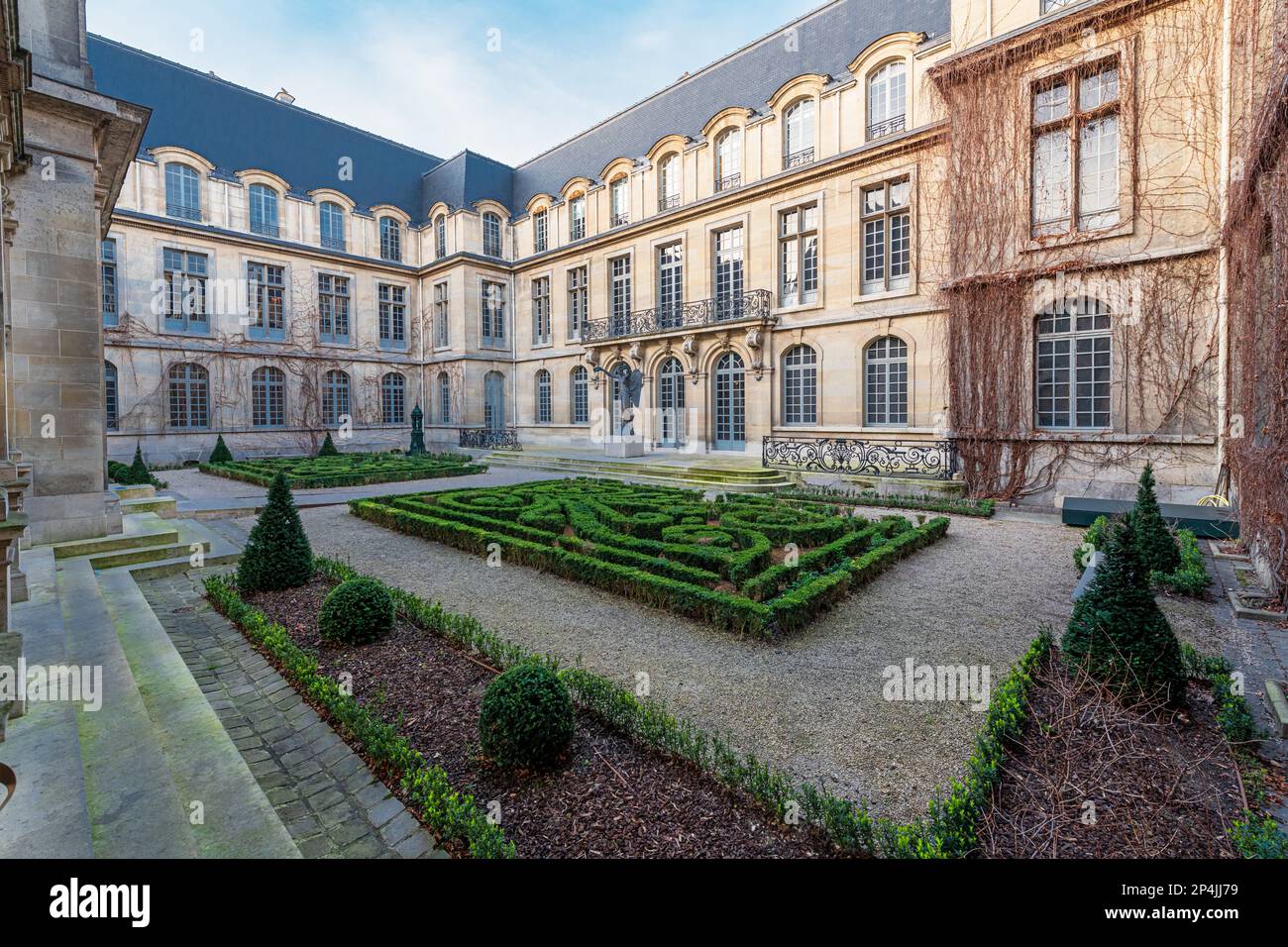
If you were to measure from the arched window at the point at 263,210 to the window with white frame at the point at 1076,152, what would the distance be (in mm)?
26636

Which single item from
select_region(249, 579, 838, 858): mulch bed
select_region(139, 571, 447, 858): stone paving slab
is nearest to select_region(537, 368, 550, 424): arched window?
select_region(139, 571, 447, 858): stone paving slab

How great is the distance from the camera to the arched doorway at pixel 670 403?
2159 cm

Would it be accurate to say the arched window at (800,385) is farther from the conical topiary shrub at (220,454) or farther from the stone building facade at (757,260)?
the conical topiary shrub at (220,454)

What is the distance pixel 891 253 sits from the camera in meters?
16.5

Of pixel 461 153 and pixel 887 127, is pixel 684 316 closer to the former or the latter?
pixel 887 127

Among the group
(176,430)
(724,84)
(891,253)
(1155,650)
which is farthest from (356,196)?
Answer: (1155,650)

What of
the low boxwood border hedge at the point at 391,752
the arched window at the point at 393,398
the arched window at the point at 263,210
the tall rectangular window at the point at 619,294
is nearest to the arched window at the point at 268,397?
the arched window at the point at 393,398

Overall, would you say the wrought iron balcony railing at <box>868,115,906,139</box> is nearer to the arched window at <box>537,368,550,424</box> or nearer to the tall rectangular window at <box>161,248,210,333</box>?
the arched window at <box>537,368,550,424</box>

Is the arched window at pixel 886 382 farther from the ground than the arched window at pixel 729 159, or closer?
closer

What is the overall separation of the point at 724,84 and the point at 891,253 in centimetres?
935

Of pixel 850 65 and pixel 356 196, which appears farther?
pixel 356 196

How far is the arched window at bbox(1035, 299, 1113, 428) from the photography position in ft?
40.0

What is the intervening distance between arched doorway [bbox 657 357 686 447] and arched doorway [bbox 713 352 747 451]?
1.57 metres
